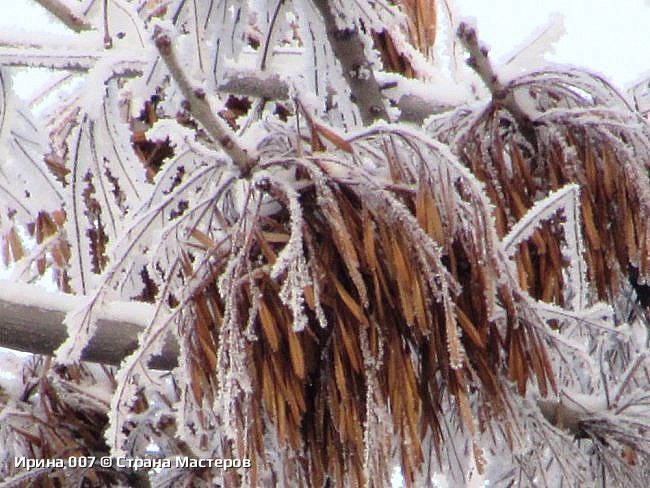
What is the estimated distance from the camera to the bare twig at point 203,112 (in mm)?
936

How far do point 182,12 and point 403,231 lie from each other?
45cm

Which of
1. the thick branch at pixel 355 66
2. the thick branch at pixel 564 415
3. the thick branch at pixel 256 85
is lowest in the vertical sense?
the thick branch at pixel 564 415

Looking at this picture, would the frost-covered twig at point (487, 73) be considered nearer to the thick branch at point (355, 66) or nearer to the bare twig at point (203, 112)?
the thick branch at point (355, 66)

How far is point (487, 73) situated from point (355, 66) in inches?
7.6

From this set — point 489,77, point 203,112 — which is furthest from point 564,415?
point 203,112

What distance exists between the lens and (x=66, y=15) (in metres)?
1.86

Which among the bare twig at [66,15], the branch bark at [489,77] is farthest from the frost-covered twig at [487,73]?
the bare twig at [66,15]

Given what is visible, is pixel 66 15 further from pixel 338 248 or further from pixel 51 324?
pixel 338 248

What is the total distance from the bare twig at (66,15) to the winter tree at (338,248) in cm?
19

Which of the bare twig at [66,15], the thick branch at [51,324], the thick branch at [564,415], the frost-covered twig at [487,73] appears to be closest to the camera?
the frost-covered twig at [487,73]

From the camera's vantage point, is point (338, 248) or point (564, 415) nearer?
point (338, 248)

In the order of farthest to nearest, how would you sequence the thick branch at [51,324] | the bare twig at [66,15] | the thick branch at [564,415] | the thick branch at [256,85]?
1. the bare twig at [66,15]
2. the thick branch at [256,85]
3. the thick branch at [564,415]
4. the thick branch at [51,324]

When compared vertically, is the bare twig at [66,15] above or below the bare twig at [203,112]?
above

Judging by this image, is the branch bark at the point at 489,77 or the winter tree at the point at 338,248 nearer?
the winter tree at the point at 338,248
